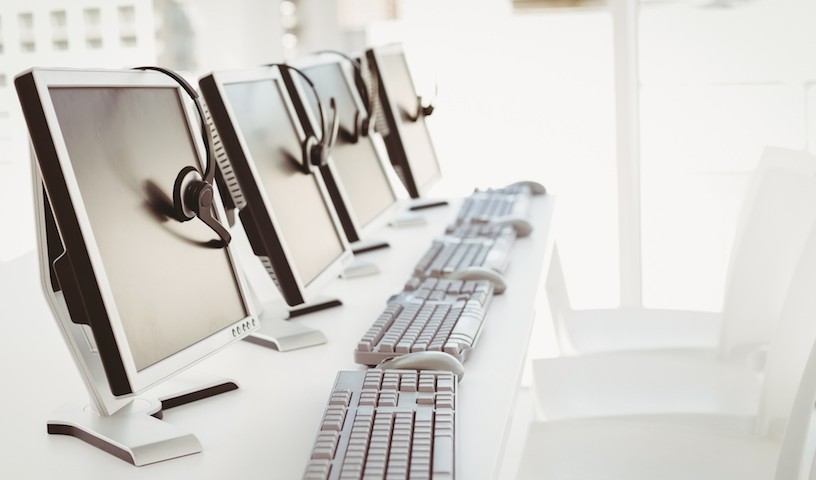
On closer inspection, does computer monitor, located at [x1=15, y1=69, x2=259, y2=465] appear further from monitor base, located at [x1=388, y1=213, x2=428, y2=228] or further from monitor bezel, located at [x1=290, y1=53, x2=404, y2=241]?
monitor base, located at [x1=388, y1=213, x2=428, y2=228]

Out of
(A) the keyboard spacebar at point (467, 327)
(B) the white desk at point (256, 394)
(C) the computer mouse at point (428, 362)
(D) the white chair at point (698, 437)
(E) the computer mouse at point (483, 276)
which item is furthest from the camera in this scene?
(E) the computer mouse at point (483, 276)

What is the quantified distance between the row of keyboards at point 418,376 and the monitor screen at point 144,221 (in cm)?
21

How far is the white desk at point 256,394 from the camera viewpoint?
965 millimetres

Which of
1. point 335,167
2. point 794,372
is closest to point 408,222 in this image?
point 335,167

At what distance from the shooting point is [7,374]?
1.29m

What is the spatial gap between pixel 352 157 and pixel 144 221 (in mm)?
917

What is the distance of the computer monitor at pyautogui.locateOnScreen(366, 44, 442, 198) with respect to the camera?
2.22 meters

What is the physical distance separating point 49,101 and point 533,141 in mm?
2890

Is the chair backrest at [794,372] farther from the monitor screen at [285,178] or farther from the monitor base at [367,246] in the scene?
the monitor base at [367,246]

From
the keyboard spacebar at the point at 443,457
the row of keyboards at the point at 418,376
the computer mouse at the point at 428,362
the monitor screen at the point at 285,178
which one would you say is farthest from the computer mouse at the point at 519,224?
the keyboard spacebar at the point at 443,457

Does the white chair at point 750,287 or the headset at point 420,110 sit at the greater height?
the headset at point 420,110

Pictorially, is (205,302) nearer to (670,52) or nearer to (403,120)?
(403,120)

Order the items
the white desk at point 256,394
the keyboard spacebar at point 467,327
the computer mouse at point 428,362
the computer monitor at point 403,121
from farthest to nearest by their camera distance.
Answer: the computer monitor at point 403,121 < the keyboard spacebar at point 467,327 < the computer mouse at point 428,362 < the white desk at point 256,394

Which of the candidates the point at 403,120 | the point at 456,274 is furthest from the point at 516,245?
the point at 403,120
